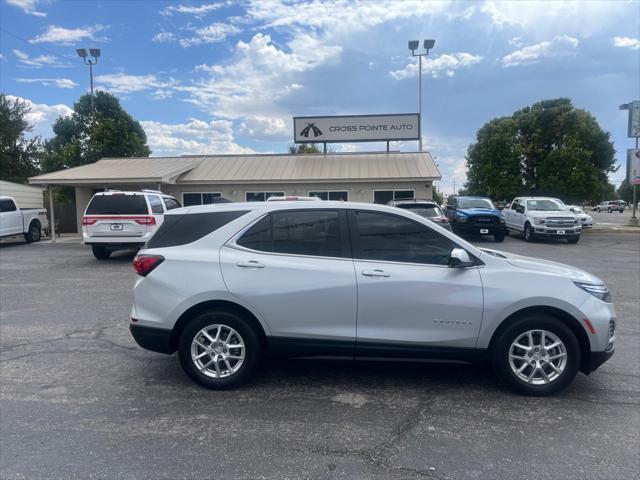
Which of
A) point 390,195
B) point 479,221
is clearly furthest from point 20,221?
point 479,221

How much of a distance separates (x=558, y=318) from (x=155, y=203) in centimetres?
1130

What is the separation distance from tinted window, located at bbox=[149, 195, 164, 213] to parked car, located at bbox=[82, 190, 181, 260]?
0.21 meters

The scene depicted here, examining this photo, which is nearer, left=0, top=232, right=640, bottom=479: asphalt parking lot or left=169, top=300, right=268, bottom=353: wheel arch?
left=0, top=232, right=640, bottom=479: asphalt parking lot

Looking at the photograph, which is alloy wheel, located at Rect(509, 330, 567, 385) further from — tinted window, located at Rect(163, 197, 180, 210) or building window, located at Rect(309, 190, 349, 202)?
building window, located at Rect(309, 190, 349, 202)

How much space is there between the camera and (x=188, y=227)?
438cm

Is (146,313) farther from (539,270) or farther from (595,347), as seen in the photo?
(595,347)

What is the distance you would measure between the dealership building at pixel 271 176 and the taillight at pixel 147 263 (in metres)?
15.6

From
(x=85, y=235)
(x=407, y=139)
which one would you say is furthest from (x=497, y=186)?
(x=85, y=235)

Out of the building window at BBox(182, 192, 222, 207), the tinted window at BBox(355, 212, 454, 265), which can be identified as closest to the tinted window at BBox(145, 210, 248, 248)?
the tinted window at BBox(355, 212, 454, 265)

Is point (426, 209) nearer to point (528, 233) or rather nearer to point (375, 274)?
point (528, 233)

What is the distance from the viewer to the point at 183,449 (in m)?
3.28

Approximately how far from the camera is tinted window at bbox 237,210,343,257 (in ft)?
13.8

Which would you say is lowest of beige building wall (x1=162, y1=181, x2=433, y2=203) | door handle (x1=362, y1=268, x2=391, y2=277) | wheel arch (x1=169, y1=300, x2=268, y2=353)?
wheel arch (x1=169, y1=300, x2=268, y2=353)

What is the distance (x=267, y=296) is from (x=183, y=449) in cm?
136
